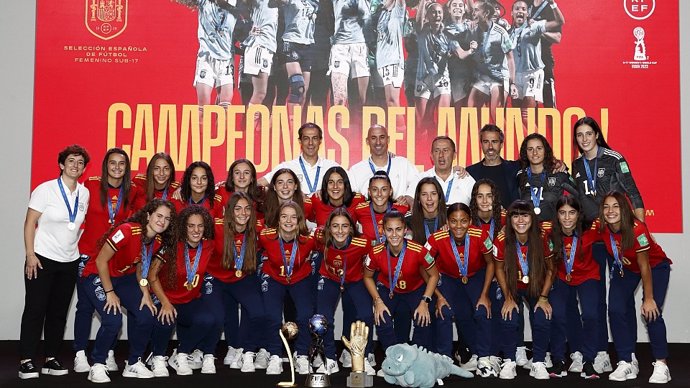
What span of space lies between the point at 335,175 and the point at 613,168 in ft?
6.52

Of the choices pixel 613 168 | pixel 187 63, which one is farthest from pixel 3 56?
pixel 613 168

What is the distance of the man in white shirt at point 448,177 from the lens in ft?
18.9

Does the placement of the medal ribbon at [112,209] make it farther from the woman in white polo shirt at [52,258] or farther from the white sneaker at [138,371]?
the white sneaker at [138,371]

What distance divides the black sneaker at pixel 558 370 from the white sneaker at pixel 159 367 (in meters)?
2.49

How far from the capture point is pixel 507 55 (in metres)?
6.86

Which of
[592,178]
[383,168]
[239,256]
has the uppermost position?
[383,168]

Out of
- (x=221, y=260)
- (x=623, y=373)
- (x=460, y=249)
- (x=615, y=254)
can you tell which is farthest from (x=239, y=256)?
(x=623, y=373)

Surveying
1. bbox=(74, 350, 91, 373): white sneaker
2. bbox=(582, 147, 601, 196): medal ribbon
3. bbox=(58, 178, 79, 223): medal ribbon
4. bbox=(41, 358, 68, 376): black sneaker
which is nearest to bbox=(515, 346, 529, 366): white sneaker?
bbox=(582, 147, 601, 196): medal ribbon

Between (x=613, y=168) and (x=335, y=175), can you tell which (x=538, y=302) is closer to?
(x=613, y=168)

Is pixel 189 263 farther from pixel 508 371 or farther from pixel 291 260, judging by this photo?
pixel 508 371

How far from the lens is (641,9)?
6949mm

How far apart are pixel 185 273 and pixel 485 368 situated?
207cm

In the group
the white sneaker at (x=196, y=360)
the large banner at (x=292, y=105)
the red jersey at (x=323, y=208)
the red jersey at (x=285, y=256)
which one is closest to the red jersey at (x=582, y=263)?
the red jersey at (x=323, y=208)

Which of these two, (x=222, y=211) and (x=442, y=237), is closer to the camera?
(x=442, y=237)
